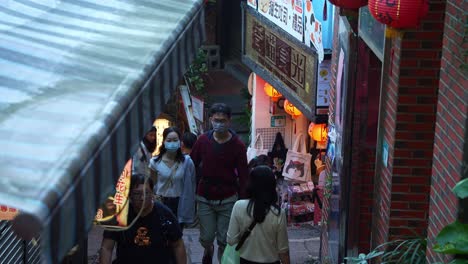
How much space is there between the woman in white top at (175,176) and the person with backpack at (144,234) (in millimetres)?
2380

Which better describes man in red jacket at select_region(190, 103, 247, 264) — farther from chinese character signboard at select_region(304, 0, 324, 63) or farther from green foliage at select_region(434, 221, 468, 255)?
green foliage at select_region(434, 221, 468, 255)

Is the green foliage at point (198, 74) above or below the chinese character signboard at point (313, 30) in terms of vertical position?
below

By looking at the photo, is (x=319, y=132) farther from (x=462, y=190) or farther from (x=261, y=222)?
(x=462, y=190)

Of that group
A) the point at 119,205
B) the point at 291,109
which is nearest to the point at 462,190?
the point at 119,205

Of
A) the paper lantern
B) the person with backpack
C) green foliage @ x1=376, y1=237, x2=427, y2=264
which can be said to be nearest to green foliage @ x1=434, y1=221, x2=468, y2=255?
green foliage @ x1=376, y1=237, x2=427, y2=264

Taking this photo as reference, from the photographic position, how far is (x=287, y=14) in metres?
13.6

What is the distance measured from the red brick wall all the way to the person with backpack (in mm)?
2191

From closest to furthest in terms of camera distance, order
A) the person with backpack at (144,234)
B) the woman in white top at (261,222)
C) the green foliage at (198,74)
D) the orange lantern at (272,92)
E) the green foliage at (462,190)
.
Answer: the green foliage at (462,190) < the person with backpack at (144,234) < the woman in white top at (261,222) < the orange lantern at (272,92) < the green foliage at (198,74)

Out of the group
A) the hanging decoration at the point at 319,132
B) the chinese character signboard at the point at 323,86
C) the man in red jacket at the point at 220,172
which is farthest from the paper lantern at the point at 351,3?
the hanging decoration at the point at 319,132

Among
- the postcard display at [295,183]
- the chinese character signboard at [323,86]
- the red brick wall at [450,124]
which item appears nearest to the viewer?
the red brick wall at [450,124]

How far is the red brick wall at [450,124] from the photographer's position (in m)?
4.59

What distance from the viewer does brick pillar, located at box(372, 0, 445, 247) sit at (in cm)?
614

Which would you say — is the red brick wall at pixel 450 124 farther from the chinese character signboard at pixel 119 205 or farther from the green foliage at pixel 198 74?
the green foliage at pixel 198 74

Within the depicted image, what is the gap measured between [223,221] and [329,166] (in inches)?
65.6
